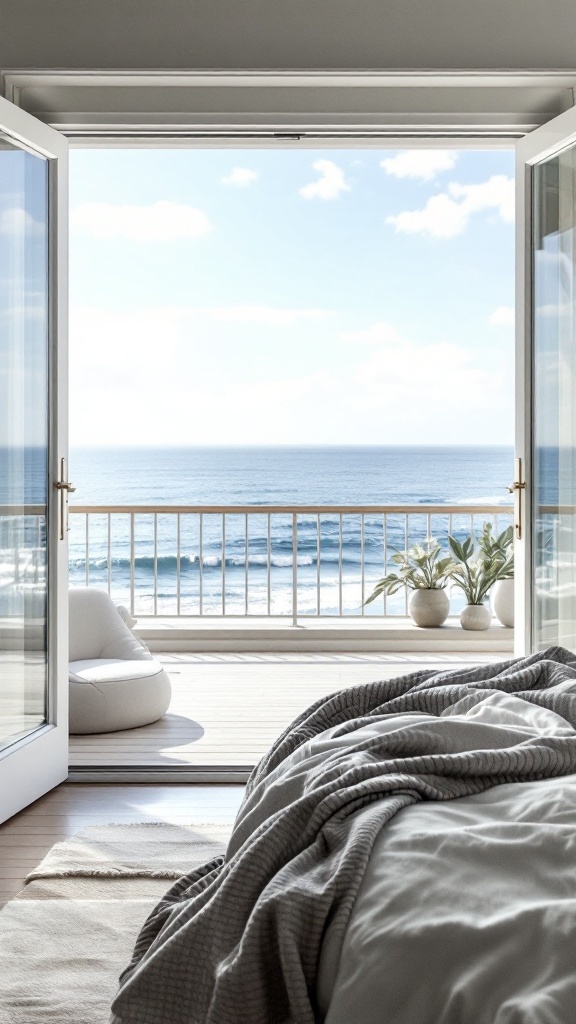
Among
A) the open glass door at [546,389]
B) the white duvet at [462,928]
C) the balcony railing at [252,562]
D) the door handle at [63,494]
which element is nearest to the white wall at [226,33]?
the open glass door at [546,389]

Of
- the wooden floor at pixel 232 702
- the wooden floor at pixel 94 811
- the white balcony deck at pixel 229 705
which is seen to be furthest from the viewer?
the wooden floor at pixel 232 702

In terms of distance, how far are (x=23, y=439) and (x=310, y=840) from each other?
7.38ft

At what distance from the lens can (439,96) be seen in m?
3.23

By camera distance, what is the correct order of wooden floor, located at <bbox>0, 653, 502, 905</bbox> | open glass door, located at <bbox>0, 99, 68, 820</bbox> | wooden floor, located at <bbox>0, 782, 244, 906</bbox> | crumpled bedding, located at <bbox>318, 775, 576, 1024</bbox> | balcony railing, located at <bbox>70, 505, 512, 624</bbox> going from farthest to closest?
balcony railing, located at <bbox>70, 505, 512, 624</bbox> < open glass door, located at <bbox>0, 99, 68, 820</bbox> < wooden floor, located at <bbox>0, 653, 502, 905</bbox> < wooden floor, located at <bbox>0, 782, 244, 906</bbox> < crumpled bedding, located at <bbox>318, 775, 576, 1024</bbox>

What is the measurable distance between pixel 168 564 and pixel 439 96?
35.8 feet

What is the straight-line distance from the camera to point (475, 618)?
594 cm

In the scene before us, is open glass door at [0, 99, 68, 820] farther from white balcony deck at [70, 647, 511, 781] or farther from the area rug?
the area rug

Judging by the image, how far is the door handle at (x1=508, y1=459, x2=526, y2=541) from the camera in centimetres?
328

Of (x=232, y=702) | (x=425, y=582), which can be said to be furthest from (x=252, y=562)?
(x=232, y=702)

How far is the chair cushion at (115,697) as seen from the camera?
3.93m

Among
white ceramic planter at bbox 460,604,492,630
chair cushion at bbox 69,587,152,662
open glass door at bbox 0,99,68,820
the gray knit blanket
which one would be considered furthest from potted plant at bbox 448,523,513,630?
the gray knit blanket

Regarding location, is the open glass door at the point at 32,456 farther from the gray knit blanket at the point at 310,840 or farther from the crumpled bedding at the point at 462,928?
the crumpled bedding at the point at 462,928

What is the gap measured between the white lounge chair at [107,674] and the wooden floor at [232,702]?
84 millimetres

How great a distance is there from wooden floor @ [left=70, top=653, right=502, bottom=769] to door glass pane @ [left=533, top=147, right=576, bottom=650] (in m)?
1.34
